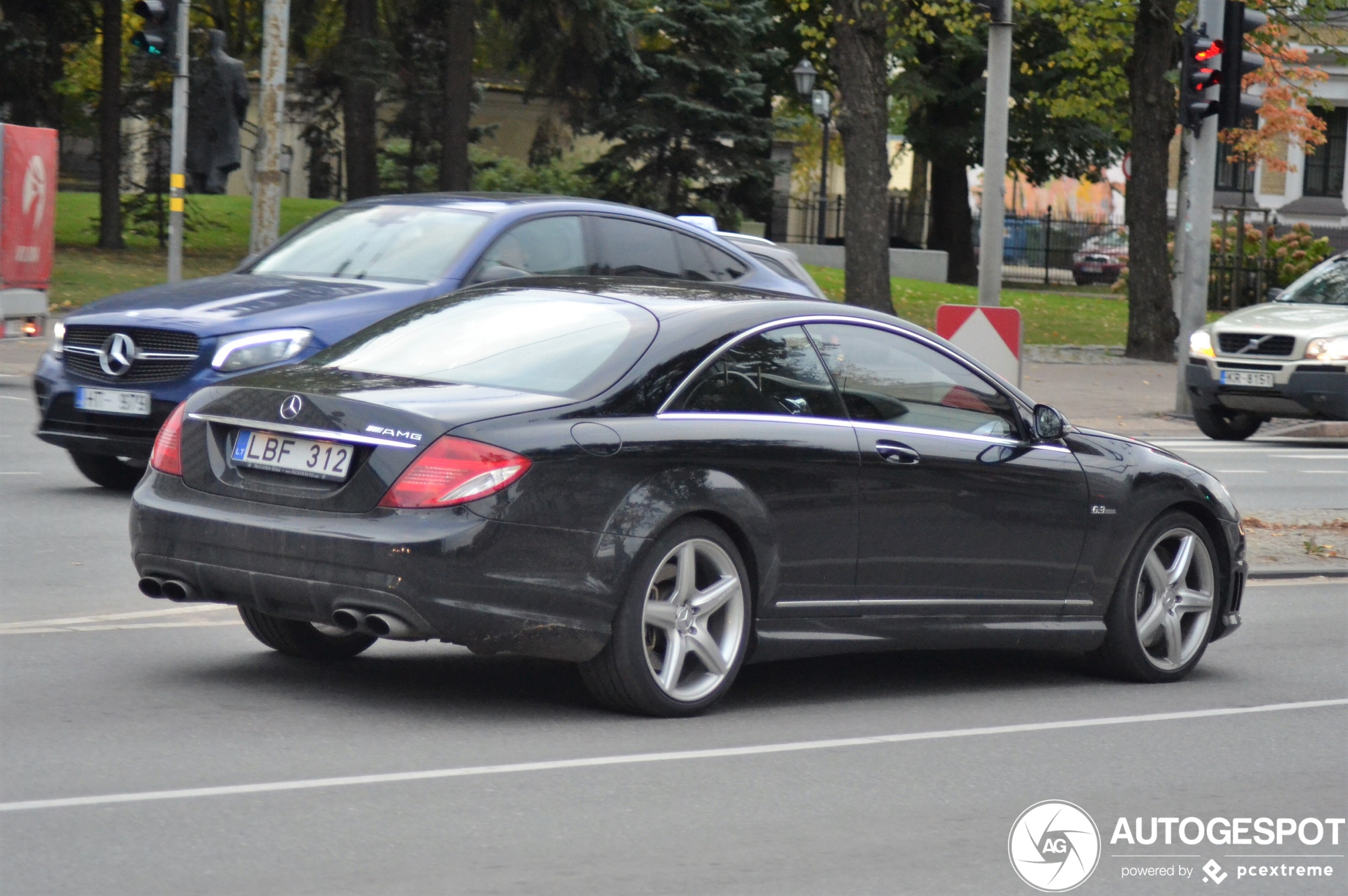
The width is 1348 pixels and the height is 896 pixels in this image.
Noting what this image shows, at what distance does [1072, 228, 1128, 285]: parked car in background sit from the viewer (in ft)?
196

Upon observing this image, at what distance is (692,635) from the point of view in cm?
639

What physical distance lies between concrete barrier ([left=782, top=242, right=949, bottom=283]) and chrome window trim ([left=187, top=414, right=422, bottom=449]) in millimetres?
37927

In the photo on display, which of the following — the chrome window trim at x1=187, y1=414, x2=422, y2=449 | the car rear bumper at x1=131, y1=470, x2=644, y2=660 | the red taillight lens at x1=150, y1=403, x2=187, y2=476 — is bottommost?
the car rear bumper at x1=131, y1=470, x2=644, y2=660

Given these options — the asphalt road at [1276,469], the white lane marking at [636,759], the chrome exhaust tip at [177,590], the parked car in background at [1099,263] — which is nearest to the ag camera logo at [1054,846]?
the white lane marking at [636,759]

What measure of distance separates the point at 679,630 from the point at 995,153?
33.7ft

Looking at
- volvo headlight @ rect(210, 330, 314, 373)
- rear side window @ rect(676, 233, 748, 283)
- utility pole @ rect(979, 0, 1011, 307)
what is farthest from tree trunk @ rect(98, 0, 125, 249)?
volvo headlight @ rect(210, 330, 314, 373)

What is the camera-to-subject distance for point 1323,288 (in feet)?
65.3

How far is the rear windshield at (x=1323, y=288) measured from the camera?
775 inches

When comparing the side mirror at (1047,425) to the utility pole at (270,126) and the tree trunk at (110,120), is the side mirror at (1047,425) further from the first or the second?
the tree trunk at (110,120)

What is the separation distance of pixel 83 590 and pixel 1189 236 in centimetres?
1570

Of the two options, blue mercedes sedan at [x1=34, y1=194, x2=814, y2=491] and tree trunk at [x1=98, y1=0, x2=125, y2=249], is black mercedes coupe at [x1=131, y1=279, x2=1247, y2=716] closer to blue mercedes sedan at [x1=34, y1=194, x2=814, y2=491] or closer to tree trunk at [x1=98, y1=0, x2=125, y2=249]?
blue mercedes sedan at [x1=34, y1=194, x2=814, y2=491]

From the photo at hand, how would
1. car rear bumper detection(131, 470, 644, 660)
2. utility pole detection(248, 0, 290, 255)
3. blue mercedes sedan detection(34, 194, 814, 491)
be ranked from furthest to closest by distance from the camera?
utility pole detection(248, 0, 290, 255) → blue mercedes sedan detection(34, 194, 814, 491) → car rear bumper detection(131, 470, 644, 660)

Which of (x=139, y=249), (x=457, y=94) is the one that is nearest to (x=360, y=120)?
(x=457, y=94)

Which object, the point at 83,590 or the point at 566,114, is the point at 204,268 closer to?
the point at 566,114
